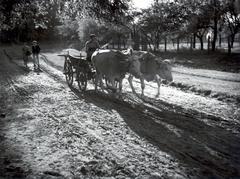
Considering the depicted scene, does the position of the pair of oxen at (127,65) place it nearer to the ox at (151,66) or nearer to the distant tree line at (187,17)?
the ox at (151,66)

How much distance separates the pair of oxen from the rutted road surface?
1152 mm

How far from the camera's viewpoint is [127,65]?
36.0ft

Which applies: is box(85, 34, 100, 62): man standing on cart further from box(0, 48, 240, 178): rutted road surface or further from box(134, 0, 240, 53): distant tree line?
box(134, 0, 240, 53): distant tree line

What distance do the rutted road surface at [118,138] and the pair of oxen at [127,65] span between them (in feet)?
3.78

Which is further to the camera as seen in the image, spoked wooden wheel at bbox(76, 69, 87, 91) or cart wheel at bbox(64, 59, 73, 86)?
cart wheel at bbox(64, 59, 73, 86)

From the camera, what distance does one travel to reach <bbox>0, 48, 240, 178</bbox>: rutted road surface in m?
4.86

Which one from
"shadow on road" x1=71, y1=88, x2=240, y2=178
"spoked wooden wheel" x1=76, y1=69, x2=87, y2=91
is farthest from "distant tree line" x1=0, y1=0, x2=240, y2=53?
"shadow on road" x1=71, y1=88, x2=240, y2=178

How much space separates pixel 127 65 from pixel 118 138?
511 centimetres

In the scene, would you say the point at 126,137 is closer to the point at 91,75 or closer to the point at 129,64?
the point at 129,64

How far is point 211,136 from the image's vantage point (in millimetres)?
6578

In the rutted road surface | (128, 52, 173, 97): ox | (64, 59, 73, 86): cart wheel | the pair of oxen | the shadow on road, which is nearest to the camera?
the rutted road surface

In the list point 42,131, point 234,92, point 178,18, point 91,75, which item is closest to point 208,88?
point 234,92

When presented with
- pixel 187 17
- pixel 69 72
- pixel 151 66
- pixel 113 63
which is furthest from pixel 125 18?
pixel 187 17

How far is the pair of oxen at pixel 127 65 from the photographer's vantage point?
36.0 feet
